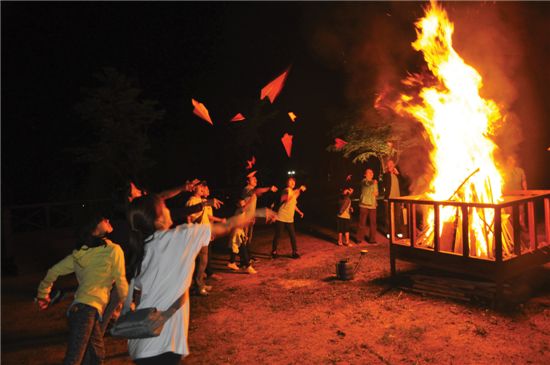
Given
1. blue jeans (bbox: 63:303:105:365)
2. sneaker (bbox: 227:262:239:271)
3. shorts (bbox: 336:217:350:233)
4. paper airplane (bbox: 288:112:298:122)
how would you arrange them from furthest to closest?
paper airplane (bbox: 288:112:298:122)
shorts (bbox: 336:217:350:233)
sneaker (bbox: 227:262:239:271)
blue jeans (bbox: 63:303:105:365)

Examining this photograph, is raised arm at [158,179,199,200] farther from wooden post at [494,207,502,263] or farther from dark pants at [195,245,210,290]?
wooden post at [494,207,502,263]

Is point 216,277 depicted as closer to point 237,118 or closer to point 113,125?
point 113,125

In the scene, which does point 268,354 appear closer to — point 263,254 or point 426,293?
point 426,293

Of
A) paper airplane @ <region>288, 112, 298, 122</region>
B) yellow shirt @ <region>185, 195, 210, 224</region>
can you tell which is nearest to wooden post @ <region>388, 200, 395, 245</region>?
yellow shirt @ <region>185, 195, 210, 224</region>

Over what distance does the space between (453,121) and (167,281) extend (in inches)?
265

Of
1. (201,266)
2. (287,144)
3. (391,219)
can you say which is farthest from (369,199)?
(287,144)

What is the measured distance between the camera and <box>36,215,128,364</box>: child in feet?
12.5

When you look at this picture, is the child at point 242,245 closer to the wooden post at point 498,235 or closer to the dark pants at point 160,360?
the wooden post at point 498,235

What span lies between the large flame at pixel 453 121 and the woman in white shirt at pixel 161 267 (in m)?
5.57

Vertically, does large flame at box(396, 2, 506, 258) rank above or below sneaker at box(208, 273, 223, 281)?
above

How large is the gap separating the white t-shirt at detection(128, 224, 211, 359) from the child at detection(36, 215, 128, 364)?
1225 millimetres

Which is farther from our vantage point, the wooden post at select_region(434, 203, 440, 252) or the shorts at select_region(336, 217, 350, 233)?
the shorts at select_region(336, 217, 350, 233)

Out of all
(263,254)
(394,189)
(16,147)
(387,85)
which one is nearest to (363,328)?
(263,254)

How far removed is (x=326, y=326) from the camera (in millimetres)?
5734
